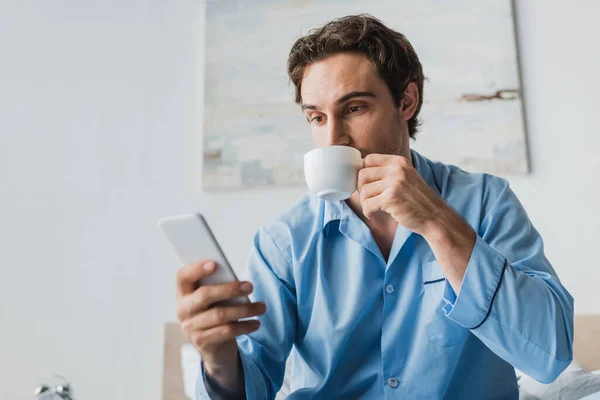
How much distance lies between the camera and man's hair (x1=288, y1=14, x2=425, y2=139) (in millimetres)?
1243

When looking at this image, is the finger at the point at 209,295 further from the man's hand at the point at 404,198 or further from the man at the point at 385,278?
the man's hand at the point at 404,198

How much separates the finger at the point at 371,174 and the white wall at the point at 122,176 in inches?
49.9

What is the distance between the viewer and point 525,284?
88 centimetres

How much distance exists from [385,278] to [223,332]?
0.43 metres

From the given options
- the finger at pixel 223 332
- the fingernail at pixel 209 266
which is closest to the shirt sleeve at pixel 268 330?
the finger at pixel 223 332

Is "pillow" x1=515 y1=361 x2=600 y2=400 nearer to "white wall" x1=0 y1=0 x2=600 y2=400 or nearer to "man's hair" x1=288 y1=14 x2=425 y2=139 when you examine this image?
"white wall" x1=0 y1=0 x2=600 y2=400

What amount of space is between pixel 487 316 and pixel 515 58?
1.50 meters

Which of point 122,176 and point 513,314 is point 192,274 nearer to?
point 513,314

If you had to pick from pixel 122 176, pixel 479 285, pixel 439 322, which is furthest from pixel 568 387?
pixel 122 176

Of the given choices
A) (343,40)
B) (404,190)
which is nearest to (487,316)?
(404,190)

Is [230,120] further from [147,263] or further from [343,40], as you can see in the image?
[343,40]

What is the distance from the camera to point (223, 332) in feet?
2.47

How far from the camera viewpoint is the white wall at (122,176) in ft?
6.71

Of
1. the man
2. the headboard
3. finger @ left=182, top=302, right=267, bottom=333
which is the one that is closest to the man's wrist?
the man
